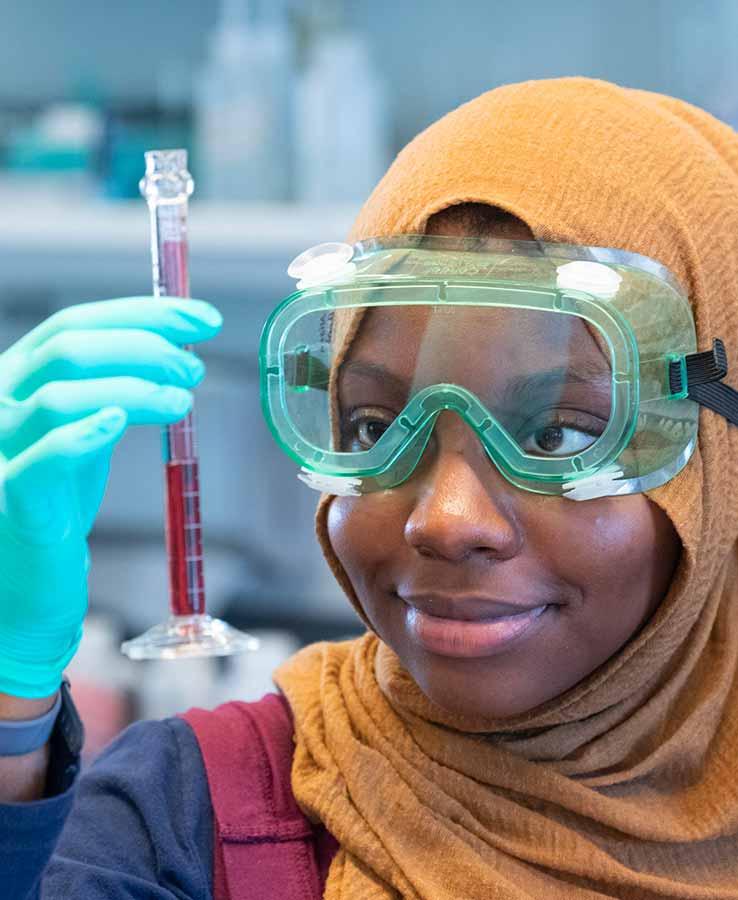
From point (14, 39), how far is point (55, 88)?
13cm

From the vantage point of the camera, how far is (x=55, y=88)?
Result: 2.91 meters

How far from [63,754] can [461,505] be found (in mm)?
331

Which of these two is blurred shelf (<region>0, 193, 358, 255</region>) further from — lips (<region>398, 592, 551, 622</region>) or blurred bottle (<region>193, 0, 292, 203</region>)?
lips (<region>398, 592, 551, 622</region>)

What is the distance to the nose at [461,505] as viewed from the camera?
1054 mm

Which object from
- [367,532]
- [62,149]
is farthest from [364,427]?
[62,149]

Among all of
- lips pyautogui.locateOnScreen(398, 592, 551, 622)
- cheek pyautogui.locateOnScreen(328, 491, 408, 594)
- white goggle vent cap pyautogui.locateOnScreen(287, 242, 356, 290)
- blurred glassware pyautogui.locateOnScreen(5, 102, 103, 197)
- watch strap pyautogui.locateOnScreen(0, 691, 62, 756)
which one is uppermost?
blurred glassware pyautogui.locateOnScreen(5, 102, 103, 197)

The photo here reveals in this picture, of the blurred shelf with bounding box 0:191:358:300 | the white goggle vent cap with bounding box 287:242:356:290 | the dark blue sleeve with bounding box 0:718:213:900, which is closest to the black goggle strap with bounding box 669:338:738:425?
the white goggle vent cap with bounding box 287:242:356:290

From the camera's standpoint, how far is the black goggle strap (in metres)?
1.12

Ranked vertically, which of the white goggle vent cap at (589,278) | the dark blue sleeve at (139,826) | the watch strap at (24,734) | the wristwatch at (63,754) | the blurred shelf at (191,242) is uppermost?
the blurred shelf at (191,242)

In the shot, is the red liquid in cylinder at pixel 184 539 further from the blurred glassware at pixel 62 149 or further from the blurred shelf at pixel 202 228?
the blurred glassware at pixel 62 149

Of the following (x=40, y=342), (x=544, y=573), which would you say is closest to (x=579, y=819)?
(x=544, y=573)

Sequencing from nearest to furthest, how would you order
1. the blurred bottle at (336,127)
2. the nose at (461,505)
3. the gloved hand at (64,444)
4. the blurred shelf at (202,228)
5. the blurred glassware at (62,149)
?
the gloved hand at (64,444) → the nose at (461,505) → the blurred shelf at (202,228) → the blurred bottle at (336,127) → the blurred glassware at (62,149)

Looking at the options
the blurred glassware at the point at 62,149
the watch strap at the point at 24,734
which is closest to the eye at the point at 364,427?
the watch strap at the point at 24,734

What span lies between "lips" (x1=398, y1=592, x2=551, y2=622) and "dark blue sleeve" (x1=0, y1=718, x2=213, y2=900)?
28 cm
